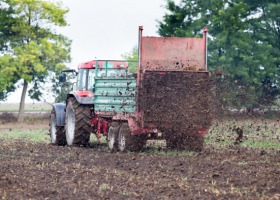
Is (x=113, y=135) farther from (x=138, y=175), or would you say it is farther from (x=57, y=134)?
(x=138, y=175)

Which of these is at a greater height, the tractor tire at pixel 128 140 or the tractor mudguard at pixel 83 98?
the tractor mudguard at pixel 83 98

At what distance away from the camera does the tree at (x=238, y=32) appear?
56438mm

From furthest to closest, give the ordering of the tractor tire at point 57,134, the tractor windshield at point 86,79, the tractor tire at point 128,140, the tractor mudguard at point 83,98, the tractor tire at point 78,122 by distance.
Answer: the tractor tire at point 57,134 < the tractor windshield at point 86,79 < the tractor tire at point 78,122 < the tractor mudguard at point 83,98 < the tractor tire at point 128,140

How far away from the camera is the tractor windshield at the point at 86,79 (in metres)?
24.0

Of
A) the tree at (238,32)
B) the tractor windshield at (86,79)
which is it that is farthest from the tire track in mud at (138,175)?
the tree at (238,32)

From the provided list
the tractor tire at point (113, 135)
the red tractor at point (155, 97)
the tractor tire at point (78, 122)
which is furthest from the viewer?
the tractor tire at point (78, 122)

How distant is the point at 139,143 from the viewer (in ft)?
70.7

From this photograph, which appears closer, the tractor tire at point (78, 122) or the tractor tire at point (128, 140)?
the tractor tire at point (128, 140)

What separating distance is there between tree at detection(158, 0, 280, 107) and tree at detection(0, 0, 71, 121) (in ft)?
29.1

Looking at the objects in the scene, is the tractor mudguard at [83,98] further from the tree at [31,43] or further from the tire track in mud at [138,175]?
the tree at [31,43]

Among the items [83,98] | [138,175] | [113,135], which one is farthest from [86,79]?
[138,175]

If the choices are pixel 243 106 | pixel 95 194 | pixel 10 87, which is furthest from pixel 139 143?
pixel 10 87

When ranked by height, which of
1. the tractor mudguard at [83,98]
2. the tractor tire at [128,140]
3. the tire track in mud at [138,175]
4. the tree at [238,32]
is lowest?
the tire track in mud at [138,175]

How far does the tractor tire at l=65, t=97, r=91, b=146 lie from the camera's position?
23.8 meters
